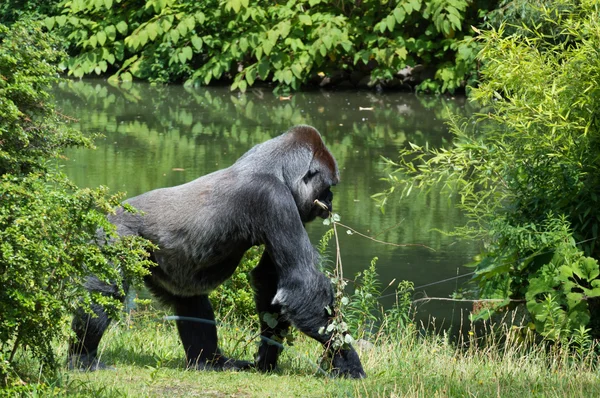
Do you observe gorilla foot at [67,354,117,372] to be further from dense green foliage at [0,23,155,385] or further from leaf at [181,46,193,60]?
leaf at [181,46,193,60]

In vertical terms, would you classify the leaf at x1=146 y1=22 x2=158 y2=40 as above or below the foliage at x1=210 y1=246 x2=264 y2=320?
above

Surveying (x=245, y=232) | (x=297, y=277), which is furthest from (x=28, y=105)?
(x=297, y=277)

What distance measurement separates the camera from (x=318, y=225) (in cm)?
949

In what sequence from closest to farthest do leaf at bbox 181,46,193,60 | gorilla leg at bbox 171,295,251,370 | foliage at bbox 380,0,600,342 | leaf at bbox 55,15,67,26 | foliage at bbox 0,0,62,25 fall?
gorilla leg at bbox 171,295,251,370 < foliage at bbox 380,0,600,342 < leaf at bbox 181,46,193,60 < leaf at bbox 55,15,67,26 < foliage at bbox 0,0,62,25

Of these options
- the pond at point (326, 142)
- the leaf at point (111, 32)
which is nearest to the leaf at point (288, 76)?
the pond at point (326, 142)

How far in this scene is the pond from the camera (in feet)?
28.6

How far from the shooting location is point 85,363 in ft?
15.4

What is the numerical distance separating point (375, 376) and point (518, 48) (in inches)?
109

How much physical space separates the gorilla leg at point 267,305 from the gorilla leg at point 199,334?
5.5 inches

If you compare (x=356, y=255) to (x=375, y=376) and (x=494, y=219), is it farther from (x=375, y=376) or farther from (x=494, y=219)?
(x=375, y=376)

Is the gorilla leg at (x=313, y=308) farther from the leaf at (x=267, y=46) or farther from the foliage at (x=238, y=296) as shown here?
the leaf at (x=267, y=46)

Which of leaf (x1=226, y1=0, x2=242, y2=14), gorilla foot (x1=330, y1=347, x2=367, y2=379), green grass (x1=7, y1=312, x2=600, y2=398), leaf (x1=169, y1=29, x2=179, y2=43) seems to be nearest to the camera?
green grass (x1=7, y1=312, x2=600, y2=398)

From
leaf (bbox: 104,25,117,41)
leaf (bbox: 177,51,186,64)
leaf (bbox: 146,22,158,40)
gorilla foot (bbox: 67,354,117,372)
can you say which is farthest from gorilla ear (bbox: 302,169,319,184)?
leaf (bbox: 104,25,117,41)

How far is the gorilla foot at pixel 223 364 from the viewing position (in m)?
4.98
